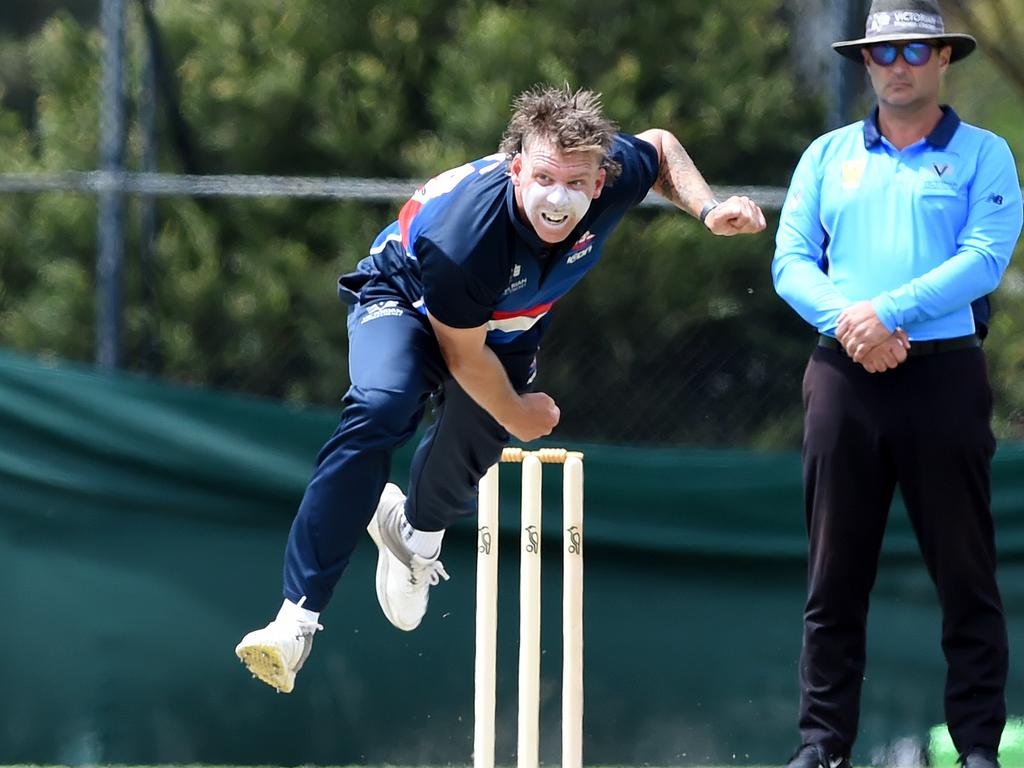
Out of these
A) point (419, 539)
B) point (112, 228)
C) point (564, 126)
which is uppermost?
point (564, 126)


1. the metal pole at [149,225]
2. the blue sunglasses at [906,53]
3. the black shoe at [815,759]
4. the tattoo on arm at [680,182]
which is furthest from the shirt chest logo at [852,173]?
the metal pole at [149,225]

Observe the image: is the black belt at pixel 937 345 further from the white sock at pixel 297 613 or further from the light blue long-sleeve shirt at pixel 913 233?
the white sock at pixel 297 613

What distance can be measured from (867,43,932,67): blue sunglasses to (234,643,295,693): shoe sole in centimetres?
209

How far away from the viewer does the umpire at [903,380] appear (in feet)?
13.0

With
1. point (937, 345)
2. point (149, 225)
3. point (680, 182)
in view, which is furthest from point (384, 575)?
point (149, 225)

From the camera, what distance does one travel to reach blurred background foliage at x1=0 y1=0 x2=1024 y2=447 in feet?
19.4

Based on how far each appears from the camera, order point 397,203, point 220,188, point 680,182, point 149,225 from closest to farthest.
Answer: point 680,182 → point 220,188 → point 149,225 → point 397,203

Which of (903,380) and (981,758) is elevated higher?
(903,380)

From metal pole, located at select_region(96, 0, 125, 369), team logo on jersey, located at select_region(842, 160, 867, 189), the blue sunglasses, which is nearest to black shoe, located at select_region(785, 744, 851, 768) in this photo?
team logo on jersey, located at select_region(842, 160, 867, 189)

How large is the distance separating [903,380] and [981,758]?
0.90 metres

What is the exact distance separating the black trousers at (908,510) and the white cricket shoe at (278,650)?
4.14 ft

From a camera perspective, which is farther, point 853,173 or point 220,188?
point 220,188

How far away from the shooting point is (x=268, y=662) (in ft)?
12.0

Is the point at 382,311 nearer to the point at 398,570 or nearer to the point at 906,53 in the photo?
the point at 398,570
